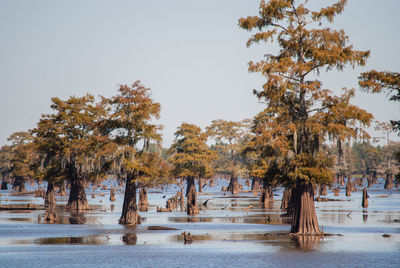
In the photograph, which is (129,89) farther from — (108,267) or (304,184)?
(108,267)

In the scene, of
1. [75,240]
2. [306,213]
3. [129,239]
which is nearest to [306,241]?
[306,213]

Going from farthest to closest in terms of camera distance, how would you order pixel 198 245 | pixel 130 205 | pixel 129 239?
pixel 130 205
pixel 129 239
pixel 198 245

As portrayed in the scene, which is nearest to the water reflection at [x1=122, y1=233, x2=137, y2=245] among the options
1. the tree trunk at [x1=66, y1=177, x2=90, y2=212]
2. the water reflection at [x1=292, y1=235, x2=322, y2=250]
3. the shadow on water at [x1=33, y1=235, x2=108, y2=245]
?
the shadow on water at [x1=33, y1=235, x2=108, y2=245]

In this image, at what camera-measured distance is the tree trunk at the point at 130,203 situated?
47.8 m

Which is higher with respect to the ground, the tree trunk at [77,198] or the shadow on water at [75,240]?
the tree trunk at [77,198]

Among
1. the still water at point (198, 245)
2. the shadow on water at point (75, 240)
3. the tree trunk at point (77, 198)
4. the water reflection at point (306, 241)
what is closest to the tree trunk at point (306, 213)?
the water reflection at point (306, 241)

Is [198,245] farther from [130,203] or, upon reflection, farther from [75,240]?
[130,203]

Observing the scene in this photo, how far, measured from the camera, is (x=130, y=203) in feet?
159

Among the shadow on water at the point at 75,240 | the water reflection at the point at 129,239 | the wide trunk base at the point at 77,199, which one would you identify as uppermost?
the wide trunk base at the point at 77,199

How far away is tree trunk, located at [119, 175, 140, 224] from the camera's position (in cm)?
4775

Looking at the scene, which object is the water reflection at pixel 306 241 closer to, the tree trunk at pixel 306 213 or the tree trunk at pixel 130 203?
the tree trunk at pixel 306 213

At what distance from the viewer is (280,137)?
37.0 meters

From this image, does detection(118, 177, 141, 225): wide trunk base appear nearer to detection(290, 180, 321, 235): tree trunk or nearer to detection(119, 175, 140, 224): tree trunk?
detection(119, 175, 140, 224): tree trunk

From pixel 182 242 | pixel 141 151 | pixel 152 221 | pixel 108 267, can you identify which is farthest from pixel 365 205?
pixel 108 267
